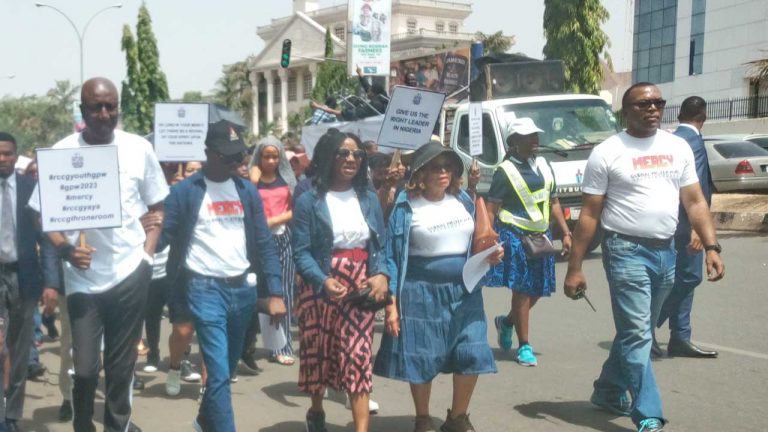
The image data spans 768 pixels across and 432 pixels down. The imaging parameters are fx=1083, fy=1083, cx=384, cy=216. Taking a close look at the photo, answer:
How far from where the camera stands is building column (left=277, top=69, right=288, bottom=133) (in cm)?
9488

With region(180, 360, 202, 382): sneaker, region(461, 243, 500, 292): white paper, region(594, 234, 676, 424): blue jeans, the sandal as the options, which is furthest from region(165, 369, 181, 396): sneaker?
region(594, 234, 676, 424): blue jeans

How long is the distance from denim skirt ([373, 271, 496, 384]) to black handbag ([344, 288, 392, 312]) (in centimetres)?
20

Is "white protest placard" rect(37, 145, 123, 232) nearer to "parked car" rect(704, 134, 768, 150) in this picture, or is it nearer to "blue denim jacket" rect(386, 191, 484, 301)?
"blue denim jacket" rect(386, 191, 484, 301)

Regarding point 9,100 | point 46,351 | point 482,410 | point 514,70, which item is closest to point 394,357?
point 482,410

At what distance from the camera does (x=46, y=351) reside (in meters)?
10.1

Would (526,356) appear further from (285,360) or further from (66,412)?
(66,412)

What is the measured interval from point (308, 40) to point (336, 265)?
291 ft

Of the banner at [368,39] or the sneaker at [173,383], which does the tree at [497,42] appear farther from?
the sneaker at [173,383]

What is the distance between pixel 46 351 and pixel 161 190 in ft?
16.5

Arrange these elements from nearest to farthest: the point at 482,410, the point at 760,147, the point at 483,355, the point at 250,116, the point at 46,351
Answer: the point at 483,355
the point at 482,410
the point at 46,351
the point at 760,147
the point at 250,116

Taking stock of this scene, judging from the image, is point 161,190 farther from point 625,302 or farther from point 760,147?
point 760,147

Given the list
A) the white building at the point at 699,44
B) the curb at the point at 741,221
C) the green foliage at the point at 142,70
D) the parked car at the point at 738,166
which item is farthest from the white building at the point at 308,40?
the curb at the point at 741,221

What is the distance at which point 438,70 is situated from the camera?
26.6 metres

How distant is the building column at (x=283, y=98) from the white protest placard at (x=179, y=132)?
85015mm
